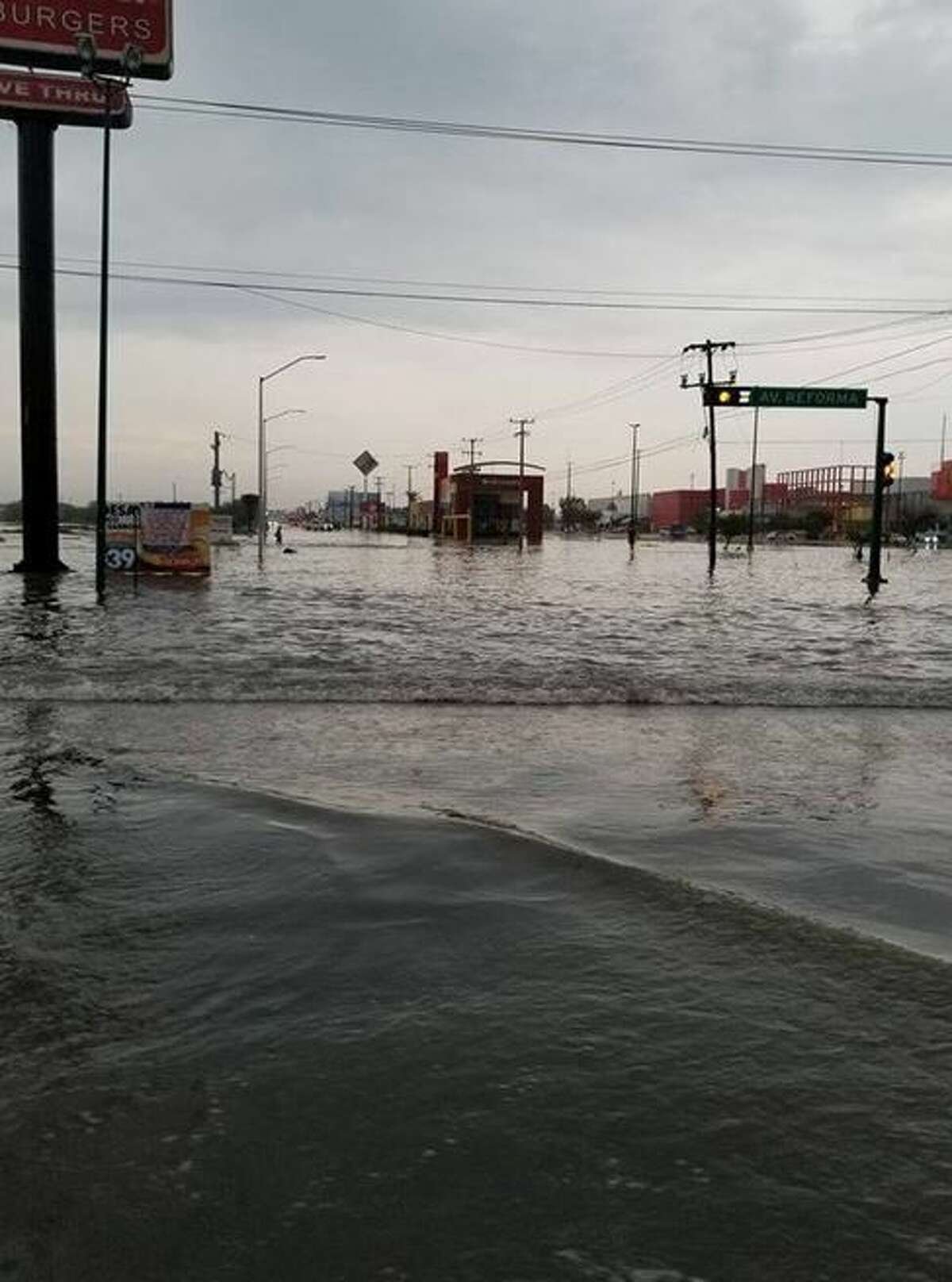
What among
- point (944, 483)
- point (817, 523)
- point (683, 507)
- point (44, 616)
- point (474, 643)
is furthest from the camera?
point (683, 507)

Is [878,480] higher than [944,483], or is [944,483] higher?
[944,483]

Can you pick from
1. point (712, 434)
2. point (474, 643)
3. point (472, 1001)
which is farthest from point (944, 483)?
point (472, 1001)

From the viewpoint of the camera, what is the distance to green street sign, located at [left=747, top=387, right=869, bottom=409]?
37.6m

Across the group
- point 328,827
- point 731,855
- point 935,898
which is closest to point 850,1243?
point 935,898

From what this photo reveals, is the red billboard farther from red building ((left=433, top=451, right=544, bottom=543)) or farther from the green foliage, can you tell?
the green foliage

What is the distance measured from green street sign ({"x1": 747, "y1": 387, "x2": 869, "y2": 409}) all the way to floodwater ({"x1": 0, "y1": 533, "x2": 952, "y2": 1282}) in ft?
96.1

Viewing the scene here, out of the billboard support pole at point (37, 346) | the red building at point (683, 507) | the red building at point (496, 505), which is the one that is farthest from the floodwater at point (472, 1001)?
the red building at point (683, 507)

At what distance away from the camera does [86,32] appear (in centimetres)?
2995

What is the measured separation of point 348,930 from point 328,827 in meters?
1.74

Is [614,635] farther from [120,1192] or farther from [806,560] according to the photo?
[806,560]

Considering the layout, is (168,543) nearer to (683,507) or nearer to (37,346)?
(37,346)

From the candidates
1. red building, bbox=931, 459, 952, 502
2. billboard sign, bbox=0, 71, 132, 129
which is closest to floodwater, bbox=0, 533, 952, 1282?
billboard sign, bbox=0, 71, 132, 129

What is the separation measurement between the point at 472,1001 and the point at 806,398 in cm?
3707

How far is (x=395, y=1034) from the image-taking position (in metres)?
3.86
